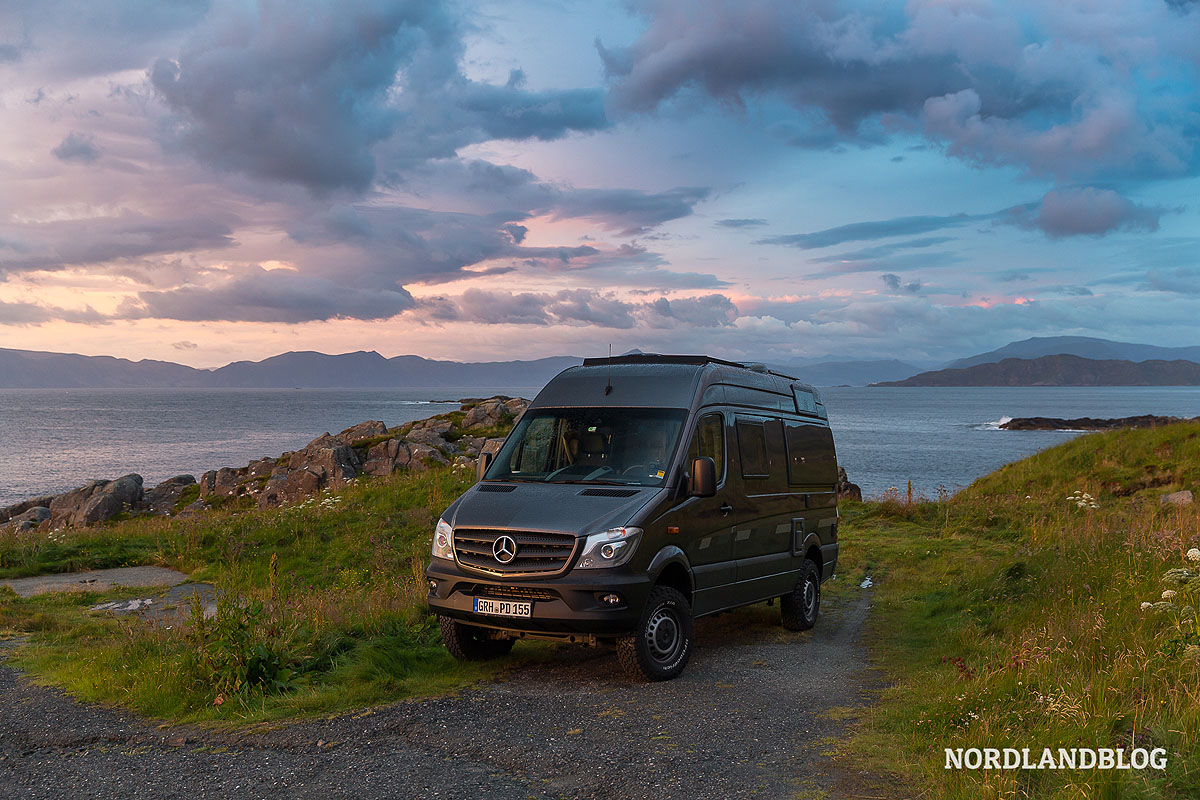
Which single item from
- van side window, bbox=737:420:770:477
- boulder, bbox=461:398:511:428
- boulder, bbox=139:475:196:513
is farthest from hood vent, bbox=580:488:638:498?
boulder, bbox=139:475:196:513

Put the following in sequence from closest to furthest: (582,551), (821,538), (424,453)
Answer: (582,551) < (821,538) < (424,453)

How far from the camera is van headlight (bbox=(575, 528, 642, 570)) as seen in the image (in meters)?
7.09

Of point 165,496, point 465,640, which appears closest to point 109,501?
point 165,496

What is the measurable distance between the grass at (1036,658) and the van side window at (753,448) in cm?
222

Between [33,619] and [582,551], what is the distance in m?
6.74

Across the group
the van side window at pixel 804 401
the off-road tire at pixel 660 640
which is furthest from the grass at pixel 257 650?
the van side window at pixel 804 401

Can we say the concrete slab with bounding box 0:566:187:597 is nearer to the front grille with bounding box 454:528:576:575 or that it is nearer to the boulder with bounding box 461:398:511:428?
the front grille with bounding box 454:528:576:575

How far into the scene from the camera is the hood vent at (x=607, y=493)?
24.8ft

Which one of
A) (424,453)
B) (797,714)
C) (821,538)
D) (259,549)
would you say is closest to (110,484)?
(424,453)

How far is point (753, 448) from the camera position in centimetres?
952

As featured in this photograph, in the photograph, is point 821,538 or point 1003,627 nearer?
point 1003,627

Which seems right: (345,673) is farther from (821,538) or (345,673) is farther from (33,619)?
(821,538)

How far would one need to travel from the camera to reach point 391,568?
43.3 feet

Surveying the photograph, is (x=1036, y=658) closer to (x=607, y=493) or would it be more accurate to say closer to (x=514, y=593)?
(x=607, y=493)
